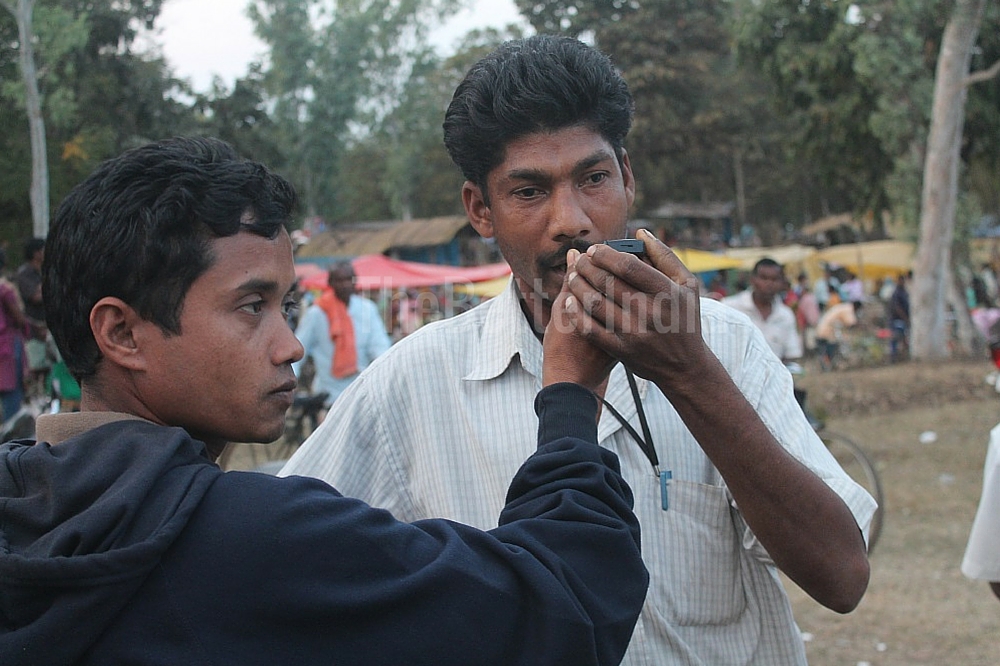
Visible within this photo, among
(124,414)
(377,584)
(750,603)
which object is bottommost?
(750,603)

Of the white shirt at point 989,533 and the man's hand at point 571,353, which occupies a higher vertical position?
the man's hand at point 571,353

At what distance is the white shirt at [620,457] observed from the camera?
1795 mm

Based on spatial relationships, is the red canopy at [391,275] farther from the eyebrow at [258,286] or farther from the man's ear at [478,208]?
the eyebrow at [258,286]

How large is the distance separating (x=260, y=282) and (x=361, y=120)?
162 ft

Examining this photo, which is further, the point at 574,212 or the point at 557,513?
the point at 574,212

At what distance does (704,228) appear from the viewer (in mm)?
47469

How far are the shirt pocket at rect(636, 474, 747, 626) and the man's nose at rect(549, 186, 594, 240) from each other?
0.51 meters

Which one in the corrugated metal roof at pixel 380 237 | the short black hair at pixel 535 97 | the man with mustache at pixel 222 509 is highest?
the short black hair at pixel 535 97

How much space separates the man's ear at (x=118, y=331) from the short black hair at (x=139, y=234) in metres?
0.01

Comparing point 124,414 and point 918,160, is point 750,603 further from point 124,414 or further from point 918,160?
point 918,160

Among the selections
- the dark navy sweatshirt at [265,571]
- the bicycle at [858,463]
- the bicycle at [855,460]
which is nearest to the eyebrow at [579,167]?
the dark navy sweatshirt at [265,571]

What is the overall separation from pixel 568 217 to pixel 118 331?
0.92 m

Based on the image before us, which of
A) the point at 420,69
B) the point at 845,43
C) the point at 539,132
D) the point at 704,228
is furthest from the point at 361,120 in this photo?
the point at 539,132

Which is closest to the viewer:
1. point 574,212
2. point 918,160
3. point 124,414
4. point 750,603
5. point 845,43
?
point 124,414
